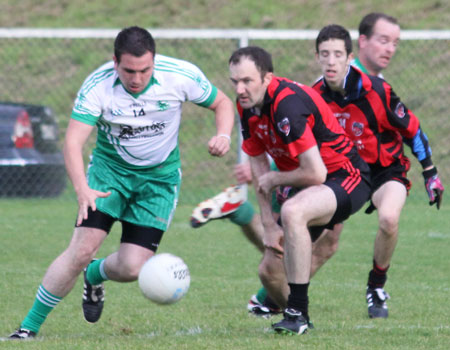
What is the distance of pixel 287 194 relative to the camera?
19.9 feet

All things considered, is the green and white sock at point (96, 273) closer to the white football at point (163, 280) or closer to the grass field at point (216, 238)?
the grass field at point (216, 238)

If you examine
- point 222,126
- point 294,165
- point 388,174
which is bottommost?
point 388,174

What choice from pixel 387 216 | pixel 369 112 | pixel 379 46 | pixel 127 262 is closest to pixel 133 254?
pixel 127 262

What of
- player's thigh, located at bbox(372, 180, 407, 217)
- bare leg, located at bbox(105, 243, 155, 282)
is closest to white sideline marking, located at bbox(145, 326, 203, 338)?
bare leg, located at bbox(105, 243, 155, 282)

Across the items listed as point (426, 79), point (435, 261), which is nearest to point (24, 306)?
point (435, 261)

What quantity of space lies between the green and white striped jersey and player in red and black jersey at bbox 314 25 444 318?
2.76 feet

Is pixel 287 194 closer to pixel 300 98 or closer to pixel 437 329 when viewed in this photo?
pixel 300 98

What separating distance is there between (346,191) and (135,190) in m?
1.30

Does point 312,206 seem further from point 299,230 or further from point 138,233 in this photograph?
point 138,233

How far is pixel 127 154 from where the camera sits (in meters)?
5.67

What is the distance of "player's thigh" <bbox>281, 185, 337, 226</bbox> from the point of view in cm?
513

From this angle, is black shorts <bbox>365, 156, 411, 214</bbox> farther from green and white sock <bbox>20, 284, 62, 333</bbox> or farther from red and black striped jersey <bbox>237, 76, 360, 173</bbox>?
green and white sock <bbox>20, 284, 62, 333</bbox>

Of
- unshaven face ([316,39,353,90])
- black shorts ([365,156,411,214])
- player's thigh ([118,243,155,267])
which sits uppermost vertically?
unshaven face ([316,39,353,90])

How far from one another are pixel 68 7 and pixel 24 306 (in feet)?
50.7
